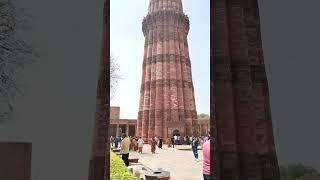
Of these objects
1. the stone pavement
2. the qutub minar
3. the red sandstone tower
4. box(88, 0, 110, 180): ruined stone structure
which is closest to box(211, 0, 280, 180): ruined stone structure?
the qutub minar

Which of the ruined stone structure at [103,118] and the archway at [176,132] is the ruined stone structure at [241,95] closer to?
the ruined stone structure at [103,118]

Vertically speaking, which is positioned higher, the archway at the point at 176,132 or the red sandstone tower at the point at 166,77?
the red sandstone tower at the point at 166,77

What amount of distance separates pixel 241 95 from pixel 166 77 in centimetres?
3696

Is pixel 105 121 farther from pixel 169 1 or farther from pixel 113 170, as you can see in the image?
pixel 169 1

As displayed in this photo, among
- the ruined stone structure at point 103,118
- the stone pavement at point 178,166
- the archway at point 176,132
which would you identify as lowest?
the stone pavement at point 178,166

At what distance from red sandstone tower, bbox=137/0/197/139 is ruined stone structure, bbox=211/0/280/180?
3465 centimetres

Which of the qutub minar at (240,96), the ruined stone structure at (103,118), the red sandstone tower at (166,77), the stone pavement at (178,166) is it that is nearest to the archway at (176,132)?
the red sandstone tower at (166,77)

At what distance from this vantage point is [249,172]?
3.12 metres

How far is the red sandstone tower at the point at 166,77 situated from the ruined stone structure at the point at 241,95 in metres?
34.7

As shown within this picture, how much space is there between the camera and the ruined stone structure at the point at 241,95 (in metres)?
3.14

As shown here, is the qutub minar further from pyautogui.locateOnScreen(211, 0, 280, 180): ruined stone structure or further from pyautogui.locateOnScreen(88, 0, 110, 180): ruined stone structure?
pyautogui.locateOnScreen(88, 0, 110, 180): ruined stone structure

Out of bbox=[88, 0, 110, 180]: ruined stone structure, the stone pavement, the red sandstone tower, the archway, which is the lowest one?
the stone pavement

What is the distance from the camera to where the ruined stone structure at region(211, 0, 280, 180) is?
314 cm

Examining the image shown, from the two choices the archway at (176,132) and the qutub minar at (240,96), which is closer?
the qutub minar at (240,96)
